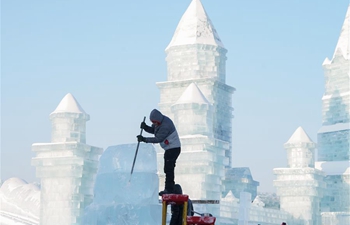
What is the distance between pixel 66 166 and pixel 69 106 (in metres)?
5.00

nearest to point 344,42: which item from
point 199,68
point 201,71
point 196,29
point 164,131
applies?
point 201,71

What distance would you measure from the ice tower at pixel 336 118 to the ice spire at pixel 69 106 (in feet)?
84.6

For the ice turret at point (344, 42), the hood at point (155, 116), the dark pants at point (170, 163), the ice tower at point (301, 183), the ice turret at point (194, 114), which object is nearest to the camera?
A: the hood at point (155, 116)

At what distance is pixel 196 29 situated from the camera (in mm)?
68938

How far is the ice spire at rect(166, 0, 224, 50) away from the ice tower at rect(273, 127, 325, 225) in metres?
12.8

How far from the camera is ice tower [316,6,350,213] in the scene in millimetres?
69250

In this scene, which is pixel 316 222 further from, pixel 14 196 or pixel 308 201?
pixel 14 196

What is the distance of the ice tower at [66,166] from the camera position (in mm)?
55844

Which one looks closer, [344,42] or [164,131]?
[164,131]

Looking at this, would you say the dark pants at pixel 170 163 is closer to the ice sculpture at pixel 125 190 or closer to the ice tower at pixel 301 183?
the ice sculpture at pixel 125 190

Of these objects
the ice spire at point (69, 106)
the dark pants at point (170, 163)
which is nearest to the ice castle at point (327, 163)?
the ice spire at point (69, 106)

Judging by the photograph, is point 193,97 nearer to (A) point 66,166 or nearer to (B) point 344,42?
(A) point 66,166

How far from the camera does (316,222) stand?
63719 millimetres

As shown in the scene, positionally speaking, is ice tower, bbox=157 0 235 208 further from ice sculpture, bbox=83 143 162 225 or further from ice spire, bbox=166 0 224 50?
ice sculpture, bbox=83 143 162 225
